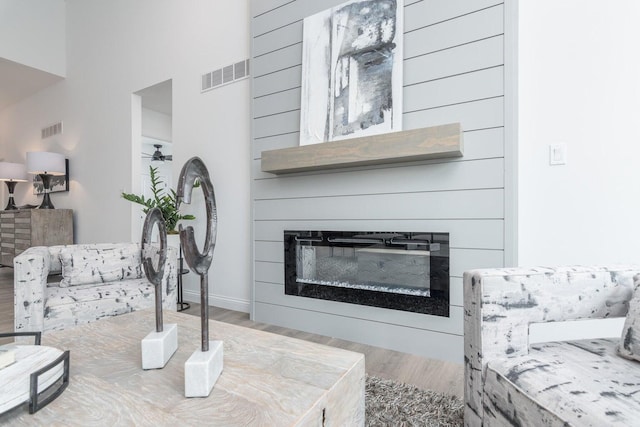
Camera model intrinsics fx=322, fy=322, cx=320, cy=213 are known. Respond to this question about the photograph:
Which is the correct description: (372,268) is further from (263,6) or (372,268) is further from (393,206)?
(263,6)

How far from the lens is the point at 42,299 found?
1.76 meters

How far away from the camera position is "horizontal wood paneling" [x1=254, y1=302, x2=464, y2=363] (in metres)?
1.85

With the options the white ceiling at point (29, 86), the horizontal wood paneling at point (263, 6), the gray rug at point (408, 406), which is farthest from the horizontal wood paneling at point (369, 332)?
the white ceiling at point (29, 86)

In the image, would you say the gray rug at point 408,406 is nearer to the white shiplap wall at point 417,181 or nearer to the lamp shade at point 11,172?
the white shiplap wall at point 417,181

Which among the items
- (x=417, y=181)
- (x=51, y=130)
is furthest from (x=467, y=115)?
(x=51, y=130)

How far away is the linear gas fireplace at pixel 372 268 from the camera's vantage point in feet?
6.23

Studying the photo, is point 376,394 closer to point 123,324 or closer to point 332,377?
point 332,377

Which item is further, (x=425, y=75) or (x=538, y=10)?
(x=425, y=75)

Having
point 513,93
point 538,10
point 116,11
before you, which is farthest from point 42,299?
point 116,11

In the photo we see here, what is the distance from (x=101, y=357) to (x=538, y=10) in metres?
2.51

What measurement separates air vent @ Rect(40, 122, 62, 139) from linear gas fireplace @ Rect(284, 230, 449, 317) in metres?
4.54

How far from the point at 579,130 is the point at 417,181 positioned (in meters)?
0.83

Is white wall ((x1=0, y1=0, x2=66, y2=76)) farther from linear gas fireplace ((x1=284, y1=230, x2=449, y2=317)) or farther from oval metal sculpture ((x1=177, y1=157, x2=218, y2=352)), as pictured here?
oval metal sculpture ((x1=177, y1=157, x2=218, y2=352))

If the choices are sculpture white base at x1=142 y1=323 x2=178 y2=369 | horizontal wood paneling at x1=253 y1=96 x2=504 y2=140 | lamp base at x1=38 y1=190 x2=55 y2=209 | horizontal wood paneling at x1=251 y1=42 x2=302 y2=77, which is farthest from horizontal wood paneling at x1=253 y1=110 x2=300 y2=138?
lamp base at x1=38 y1=190 x2=55 y2=209
